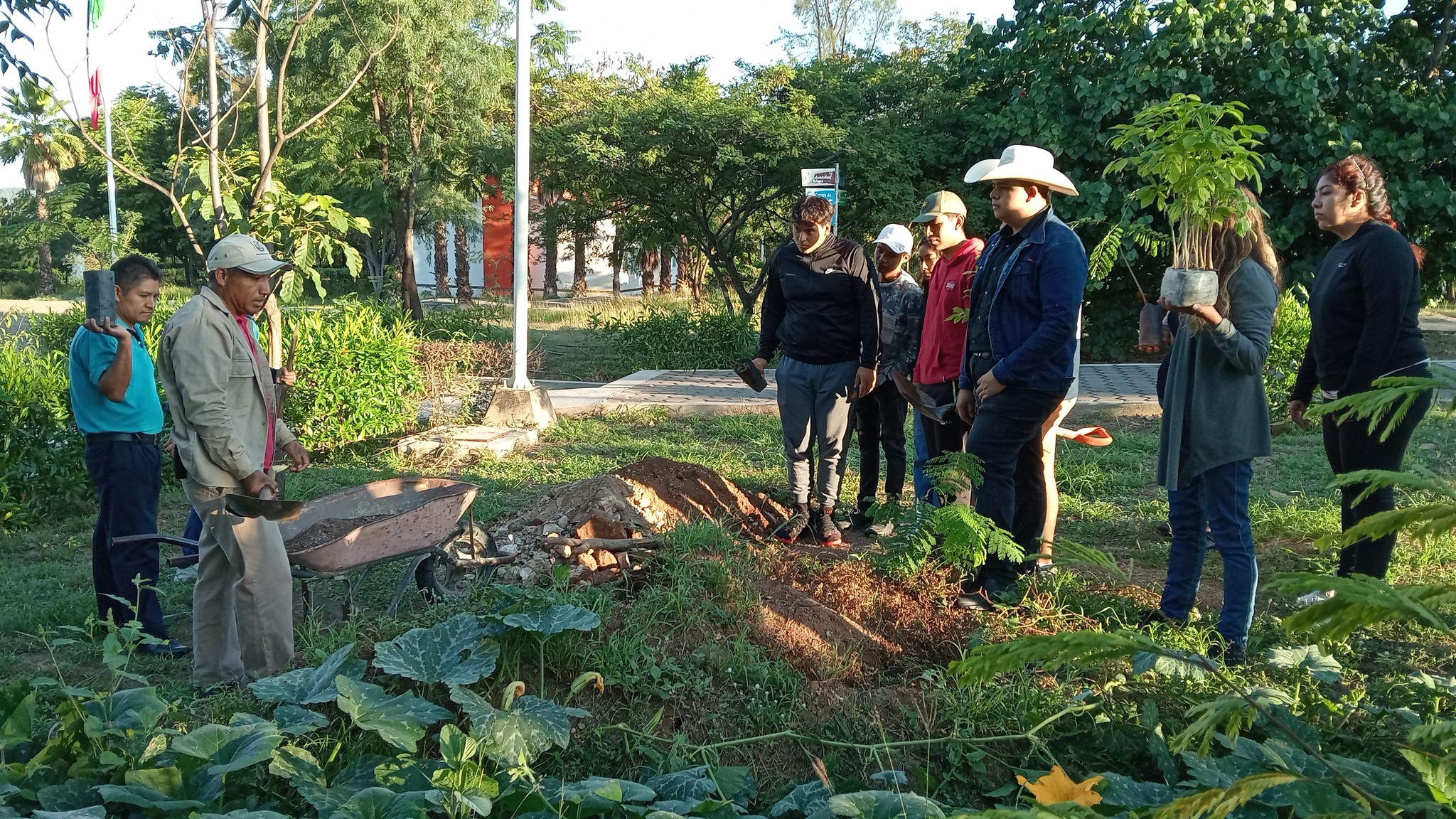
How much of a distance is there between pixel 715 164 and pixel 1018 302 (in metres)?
11.3

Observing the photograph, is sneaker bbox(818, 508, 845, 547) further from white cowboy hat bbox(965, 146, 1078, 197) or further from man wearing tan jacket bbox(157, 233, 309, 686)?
man wearing tan jacket bbox(157, 233, 309, 686)

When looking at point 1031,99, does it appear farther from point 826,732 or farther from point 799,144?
point 826,732

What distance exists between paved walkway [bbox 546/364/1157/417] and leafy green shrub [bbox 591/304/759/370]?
0.97 meters

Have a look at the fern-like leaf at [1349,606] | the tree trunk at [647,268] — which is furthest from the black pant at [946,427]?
the tree trunk at [647,268]

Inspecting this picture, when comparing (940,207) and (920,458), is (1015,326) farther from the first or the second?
(920,458)

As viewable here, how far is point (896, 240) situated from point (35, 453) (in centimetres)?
586

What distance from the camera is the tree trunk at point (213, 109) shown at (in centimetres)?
644

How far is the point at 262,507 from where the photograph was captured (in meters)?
3.80

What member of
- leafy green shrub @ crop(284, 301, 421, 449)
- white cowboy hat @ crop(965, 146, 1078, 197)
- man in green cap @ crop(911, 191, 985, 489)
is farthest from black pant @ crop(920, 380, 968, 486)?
leafy green shrub @ crop(284, 301, 421, 449)

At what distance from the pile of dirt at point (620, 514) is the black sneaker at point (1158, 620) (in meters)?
2.11

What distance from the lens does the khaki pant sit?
399 cm

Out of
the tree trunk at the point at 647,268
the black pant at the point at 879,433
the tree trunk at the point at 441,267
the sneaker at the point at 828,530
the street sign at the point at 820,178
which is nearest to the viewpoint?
the sneaker at the point at 828,530

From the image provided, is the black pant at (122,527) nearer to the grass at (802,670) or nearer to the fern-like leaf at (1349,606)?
the grass at (802,670)

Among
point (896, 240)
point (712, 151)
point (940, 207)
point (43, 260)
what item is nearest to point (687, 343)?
point (712, 151)
